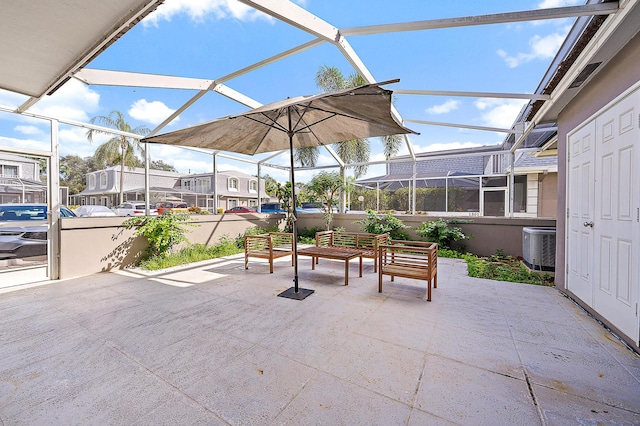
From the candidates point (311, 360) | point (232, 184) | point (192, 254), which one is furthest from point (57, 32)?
point (232, 184)

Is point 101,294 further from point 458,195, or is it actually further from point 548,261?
point 458,195

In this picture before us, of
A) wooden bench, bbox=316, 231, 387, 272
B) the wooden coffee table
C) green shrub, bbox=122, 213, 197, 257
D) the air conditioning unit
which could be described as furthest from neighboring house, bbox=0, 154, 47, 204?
the air conditioning unit

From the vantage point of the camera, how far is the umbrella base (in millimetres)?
3708

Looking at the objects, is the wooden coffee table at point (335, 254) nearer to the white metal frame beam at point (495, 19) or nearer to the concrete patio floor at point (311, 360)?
the concrete patio floor at point (311, 360)

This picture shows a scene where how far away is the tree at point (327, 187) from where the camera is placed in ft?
28.2

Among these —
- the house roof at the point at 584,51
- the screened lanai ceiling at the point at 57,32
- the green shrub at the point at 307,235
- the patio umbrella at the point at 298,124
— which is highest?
the house roof at the point at 584,51

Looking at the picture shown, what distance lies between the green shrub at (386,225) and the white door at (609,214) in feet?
13.5

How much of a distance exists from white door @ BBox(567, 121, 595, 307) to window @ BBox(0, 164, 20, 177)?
28.1 feet

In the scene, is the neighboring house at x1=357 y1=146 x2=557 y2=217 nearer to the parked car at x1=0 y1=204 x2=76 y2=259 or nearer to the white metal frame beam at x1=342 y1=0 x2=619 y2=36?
the white metal frame beam at x1=342 y1=0 x2=619 y2=36

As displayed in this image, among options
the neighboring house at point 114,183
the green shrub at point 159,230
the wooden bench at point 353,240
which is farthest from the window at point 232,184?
the wooden bench at point 353,240

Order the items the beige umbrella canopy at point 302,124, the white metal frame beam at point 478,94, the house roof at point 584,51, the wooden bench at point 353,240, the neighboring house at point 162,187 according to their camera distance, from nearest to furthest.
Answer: the house roof at point 584,51, the beige umbrella canopy at point 302,124, the white metal frame beam at point 478,94, the wooden bench at point 353,240, the neighboring house at point 162,187

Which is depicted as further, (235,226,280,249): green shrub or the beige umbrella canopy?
(235,226,280,249): green shrub

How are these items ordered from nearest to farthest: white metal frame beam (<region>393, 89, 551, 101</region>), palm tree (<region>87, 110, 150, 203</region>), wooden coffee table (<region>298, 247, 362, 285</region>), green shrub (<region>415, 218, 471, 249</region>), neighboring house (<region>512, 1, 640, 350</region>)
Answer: neighboring house (<region>512, 1, 640, 350</region>) → white metal frame beam (<region>393, 89, 551, 101</region>) → wooden coffee table (<region>298, 247, 362, 285</region>) → green shrub (<region>415, 218, 471, 249</region>) → palm tree (<region>87, 110, 150, 203</region>)

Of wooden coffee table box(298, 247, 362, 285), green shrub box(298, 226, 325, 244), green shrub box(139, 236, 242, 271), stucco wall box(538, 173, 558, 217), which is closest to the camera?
wooden coffee table box(298, 247, 362, 285)
